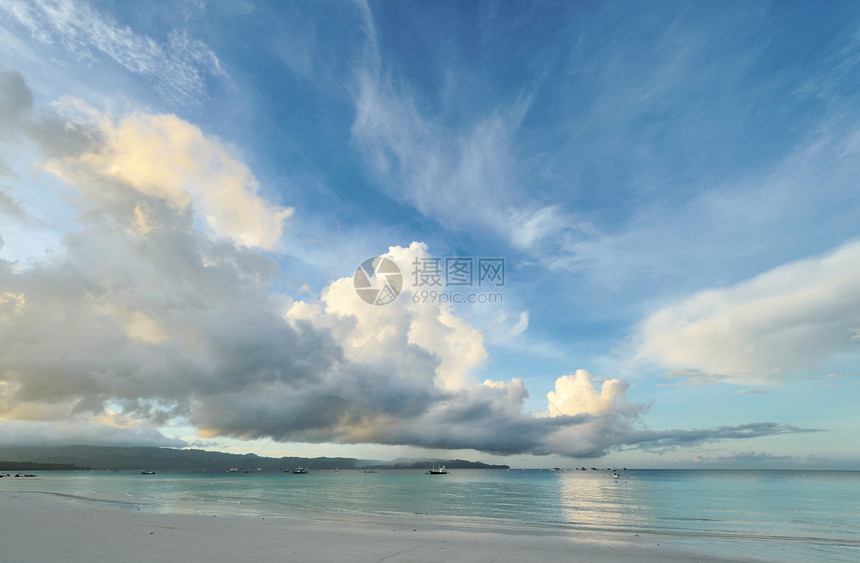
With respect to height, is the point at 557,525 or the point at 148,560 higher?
the point at 148,560

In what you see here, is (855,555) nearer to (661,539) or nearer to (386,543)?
(661,539)

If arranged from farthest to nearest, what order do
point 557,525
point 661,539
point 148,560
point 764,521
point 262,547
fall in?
point 764,521
point 557,525
point 661,539
point 262,547
point 148,560

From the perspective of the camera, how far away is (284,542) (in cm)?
2403

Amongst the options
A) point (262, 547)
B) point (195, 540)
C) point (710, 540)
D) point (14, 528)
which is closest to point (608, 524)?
point (710, 540)

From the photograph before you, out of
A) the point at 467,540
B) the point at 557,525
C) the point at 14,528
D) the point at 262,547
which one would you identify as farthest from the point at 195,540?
the point at 557,525

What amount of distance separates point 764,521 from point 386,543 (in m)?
50.8

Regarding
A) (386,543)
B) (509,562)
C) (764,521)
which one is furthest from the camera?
(764,521)

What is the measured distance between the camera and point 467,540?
27.8 meters

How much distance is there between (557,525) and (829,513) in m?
52.1

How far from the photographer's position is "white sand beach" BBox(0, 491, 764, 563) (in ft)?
65.2

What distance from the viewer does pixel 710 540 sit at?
32.4 m

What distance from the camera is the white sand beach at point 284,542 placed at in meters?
19.9

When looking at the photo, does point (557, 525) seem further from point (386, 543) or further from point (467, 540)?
point (386, 543)

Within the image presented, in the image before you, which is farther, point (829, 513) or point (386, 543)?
point (829, 513)
